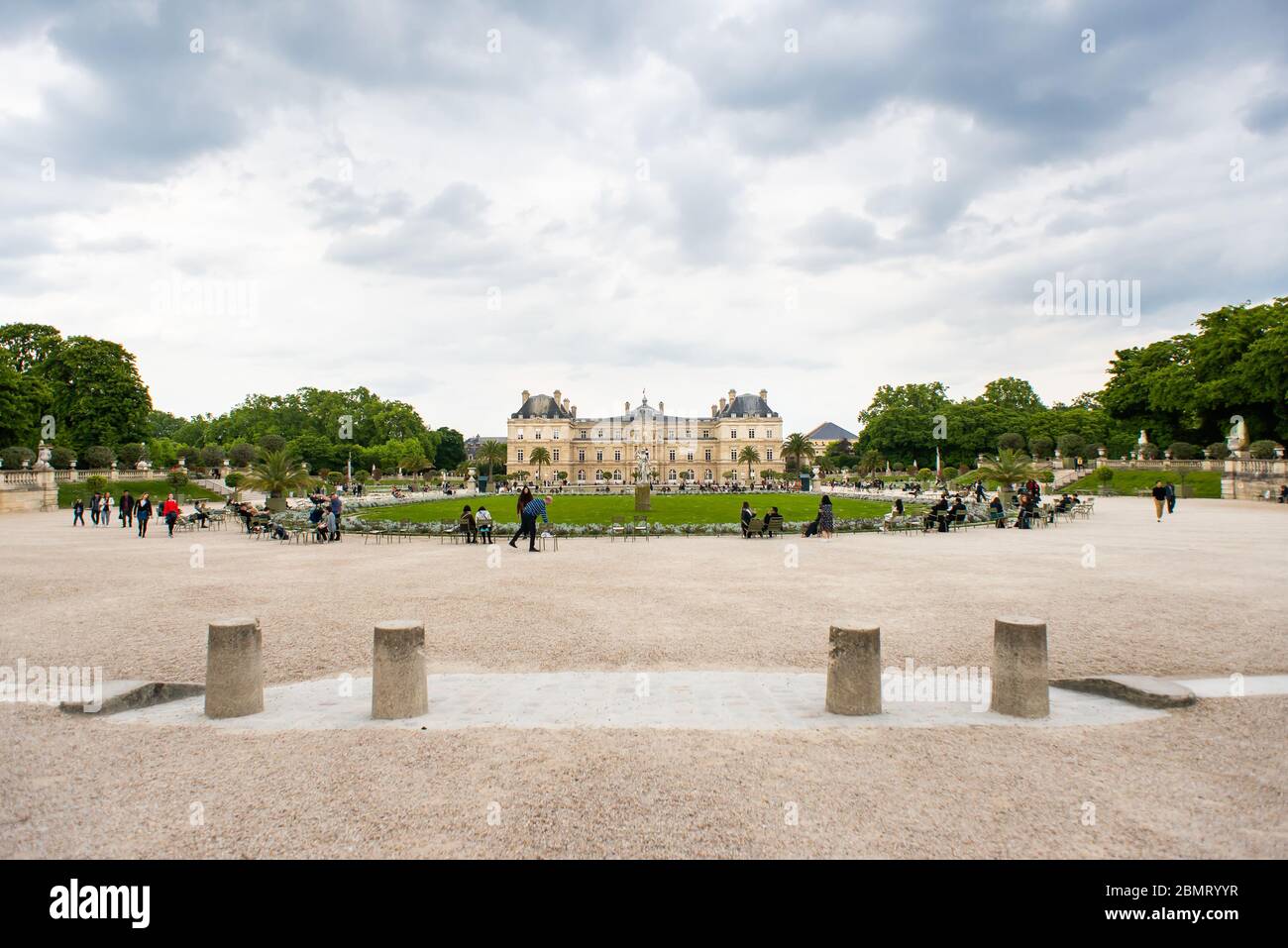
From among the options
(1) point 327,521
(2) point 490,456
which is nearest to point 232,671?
(1) point 327,521

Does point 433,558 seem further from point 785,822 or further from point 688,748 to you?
point 785,822

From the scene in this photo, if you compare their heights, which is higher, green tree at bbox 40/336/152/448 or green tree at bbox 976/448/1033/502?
green tree at bbox 40/336/152/448

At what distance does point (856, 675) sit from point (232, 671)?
16.4 ft

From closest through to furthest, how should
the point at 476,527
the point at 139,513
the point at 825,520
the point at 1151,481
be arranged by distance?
the point at 476,527
the point at 825,520
the point at 139,513
the point at 1151,481

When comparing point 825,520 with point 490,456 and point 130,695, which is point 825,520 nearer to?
point 130,695

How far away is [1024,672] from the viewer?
6.03 meters

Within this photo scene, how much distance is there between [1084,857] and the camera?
375cm

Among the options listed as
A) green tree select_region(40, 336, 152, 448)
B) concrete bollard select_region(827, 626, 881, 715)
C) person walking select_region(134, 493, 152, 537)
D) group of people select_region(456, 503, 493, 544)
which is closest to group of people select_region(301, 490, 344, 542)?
group of people select_region(456, 503, 493, 544)

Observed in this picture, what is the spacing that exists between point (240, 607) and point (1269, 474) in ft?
154

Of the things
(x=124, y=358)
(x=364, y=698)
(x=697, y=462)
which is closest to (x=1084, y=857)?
(x=364, y=698)

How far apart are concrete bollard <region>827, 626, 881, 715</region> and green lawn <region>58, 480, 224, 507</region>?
44322 millimetres

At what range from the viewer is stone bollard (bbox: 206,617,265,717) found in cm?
617

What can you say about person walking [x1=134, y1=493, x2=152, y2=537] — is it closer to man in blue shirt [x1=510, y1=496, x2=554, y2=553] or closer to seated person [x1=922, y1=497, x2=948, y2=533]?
man in blue shirt [x1=510, y1=496, x2=554, y2=553]
